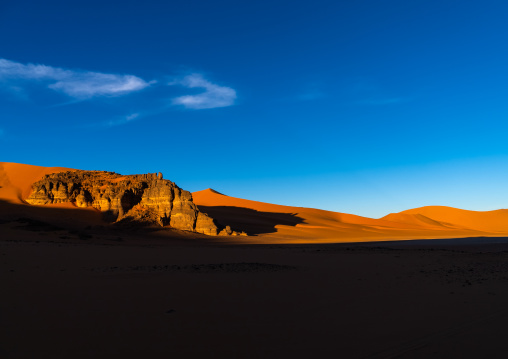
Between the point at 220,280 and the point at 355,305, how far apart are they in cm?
394

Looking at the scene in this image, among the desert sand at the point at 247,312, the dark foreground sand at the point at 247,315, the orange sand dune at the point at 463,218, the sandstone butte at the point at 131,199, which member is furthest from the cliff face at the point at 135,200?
the orange sand dune at the point at 463,218

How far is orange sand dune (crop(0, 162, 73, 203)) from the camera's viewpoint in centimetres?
4384

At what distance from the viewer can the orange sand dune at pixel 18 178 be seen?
4384cm

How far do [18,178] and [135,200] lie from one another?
2224 centimetres

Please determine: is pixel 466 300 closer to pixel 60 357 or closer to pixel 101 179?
pixel 60 357

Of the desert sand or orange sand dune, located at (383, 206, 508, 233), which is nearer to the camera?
the desert sand

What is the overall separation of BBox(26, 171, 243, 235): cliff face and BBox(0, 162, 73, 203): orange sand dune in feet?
13.5

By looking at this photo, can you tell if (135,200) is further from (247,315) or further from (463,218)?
(463,218)

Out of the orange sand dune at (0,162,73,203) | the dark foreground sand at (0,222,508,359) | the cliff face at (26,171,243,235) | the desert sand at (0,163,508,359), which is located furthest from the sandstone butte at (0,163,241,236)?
the dark foreground sand at (0,222,508,359)

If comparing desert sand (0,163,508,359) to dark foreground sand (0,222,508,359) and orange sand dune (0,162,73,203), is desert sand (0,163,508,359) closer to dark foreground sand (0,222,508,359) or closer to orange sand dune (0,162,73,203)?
dark foreground sand (0,222,508,359)

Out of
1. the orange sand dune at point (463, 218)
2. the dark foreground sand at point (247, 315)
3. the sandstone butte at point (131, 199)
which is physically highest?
the orange sand dune at point (463, 218)

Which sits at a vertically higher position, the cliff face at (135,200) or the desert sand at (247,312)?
the cliff face at (135,200)

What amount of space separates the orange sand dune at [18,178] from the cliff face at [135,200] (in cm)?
410

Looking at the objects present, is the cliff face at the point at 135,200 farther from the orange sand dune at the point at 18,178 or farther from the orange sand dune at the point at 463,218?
the orange sand dune at the point at 463,218
